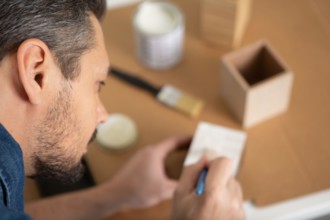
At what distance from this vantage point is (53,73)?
0.56 m

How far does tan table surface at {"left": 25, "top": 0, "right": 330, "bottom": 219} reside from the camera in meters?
0.79

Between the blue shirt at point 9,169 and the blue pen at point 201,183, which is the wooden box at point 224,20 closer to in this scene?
the blue pen at point 201,183

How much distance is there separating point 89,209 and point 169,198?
0.13 meters

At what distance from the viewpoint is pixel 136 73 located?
944 millimetres

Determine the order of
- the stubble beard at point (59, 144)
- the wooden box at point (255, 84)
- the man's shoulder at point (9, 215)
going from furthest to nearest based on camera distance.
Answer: the wooden box at point (255, 84) < the stubble beard at point (59, 144) < the man's shoulder at point (9, 215)

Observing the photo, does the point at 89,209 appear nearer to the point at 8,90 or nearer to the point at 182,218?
the point at 182,218

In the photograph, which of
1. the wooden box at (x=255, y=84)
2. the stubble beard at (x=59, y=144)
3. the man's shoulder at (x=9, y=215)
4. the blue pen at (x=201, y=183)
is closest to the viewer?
the man's shoulder at (x=9, y=215)

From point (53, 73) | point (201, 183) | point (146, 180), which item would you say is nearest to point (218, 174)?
point (201, 183)

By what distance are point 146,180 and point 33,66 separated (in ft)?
1.05

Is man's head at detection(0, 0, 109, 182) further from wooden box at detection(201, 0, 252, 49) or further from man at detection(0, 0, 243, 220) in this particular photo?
wooden box at detection(201, 0, 252, 49)

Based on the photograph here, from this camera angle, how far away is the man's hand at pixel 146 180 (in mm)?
774

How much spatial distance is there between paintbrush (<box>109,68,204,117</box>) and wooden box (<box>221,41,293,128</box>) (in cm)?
6

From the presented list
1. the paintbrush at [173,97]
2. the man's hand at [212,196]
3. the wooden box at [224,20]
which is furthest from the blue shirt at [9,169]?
the wooden box at [224,20]

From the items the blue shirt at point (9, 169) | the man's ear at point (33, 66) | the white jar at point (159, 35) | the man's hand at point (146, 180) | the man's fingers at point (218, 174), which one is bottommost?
the man's hand at point (146, 180)
